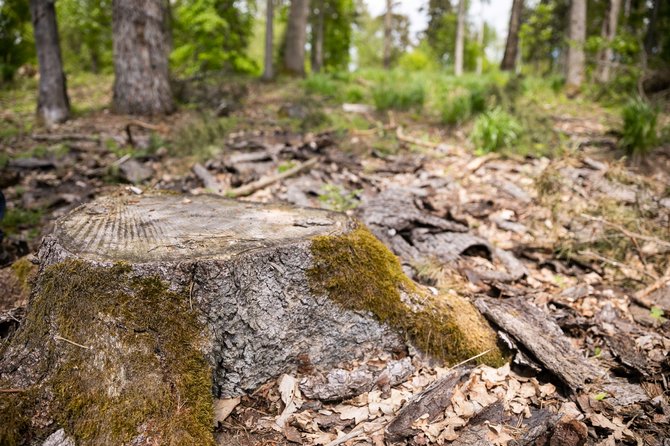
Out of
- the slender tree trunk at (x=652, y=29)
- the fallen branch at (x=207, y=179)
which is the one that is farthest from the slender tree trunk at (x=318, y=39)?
the fallen branch at (x=207, y=179)

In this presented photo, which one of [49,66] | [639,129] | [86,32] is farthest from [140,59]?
[86,32]

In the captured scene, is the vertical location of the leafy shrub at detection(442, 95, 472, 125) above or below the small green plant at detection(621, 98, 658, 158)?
above

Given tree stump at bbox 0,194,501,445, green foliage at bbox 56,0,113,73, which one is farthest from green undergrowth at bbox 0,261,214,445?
green foliage at bbox 56,0,113,73

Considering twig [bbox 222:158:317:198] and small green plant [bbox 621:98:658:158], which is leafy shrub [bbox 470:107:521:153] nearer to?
small green plant [bbox 621:98:658:158]

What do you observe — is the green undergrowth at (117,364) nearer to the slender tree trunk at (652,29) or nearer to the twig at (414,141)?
the twig at (414,141)

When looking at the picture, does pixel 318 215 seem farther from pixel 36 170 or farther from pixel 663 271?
pixel 36 170

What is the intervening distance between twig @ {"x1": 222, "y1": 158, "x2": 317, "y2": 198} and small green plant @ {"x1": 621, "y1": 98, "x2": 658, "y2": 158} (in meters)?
3.91

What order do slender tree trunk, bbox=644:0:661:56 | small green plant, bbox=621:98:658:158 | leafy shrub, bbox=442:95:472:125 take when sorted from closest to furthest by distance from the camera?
1. small green plant, bbox=621:98:658:158
2. leafy shrub, bbox=442:95:472:125
3. slender tree trunk, bbox=644:0:661:56

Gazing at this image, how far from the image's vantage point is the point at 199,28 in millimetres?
13094

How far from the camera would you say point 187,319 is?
1.72m

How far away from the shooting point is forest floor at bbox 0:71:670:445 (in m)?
1.92

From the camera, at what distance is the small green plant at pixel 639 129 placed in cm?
498

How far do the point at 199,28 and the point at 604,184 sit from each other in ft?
41.5

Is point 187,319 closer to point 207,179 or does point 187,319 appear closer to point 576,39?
point 207,179
